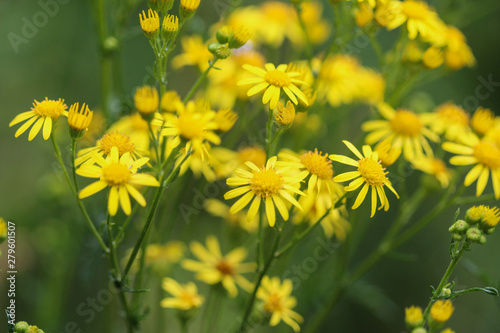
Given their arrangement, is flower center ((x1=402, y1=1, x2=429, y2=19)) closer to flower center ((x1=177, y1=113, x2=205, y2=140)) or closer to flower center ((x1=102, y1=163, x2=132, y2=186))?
flower center ((x1=177, y1=113, x2=205, y2=140))

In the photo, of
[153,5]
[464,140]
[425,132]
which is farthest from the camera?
[425,132]

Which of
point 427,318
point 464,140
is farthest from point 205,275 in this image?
point 464,140

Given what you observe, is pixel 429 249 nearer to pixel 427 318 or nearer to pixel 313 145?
pixel 313 145

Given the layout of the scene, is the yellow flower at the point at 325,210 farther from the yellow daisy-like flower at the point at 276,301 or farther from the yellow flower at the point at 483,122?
the yellow flower at the point at 483,122

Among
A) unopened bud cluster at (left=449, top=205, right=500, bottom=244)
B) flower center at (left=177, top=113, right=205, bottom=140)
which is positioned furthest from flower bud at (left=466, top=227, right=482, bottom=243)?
flower center at (left=177, top=113, right=205, bottom=140)

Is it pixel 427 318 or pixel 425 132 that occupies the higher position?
pixel 425 132

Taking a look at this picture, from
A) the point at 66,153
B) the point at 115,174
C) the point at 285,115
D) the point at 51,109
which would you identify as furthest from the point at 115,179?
the point at 66,153

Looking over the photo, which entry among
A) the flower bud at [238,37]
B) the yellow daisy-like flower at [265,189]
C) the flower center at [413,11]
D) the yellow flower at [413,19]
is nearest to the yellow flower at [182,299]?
the yellow daisy-like flower at [265,189]
